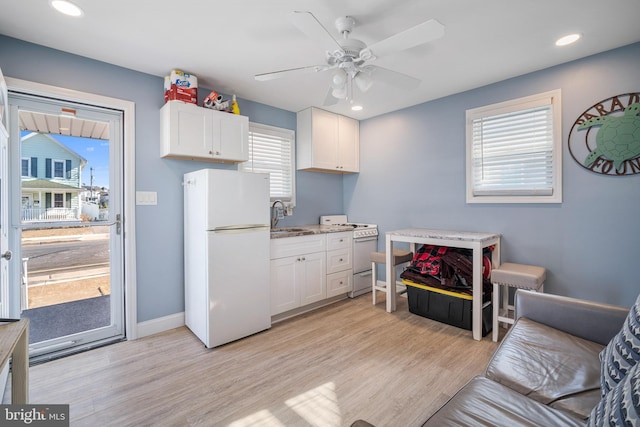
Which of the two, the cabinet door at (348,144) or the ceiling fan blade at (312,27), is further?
the cabinet door at (348,144)

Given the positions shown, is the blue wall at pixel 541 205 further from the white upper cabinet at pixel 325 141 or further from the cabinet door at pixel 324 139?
the cabinet door at pixel 324 139

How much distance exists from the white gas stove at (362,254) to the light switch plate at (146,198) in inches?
85.5

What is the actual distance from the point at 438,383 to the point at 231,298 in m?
1.74

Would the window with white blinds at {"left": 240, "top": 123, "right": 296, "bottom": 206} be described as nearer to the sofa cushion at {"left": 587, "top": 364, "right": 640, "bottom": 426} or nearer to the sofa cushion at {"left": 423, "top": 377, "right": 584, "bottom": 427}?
the sofa cushion at {"left": 423, "top": 377, "right": 584, "bottom": 427}

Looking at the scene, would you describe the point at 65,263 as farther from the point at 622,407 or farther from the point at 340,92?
the point at 622,407

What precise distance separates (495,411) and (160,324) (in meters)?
2.78

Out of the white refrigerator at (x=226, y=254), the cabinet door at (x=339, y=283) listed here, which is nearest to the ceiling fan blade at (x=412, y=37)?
the white refrigerator at (x=226, y=254)

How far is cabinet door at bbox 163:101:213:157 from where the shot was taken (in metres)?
2.59

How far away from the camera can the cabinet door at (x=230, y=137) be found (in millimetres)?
2855

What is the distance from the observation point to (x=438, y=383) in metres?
1.96

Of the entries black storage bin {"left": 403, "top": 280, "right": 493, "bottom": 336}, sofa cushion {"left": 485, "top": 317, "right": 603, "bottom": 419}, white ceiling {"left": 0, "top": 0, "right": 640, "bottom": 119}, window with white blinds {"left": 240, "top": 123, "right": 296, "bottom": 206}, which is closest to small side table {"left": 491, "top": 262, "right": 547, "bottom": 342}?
black storage bin {"left": 403, "top": 280, "right": 493, "bottom": 336}

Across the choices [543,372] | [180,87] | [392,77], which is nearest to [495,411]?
[543,372]

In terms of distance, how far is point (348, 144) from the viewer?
415cm

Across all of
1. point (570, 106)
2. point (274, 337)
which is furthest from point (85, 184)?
point (570, 106)
